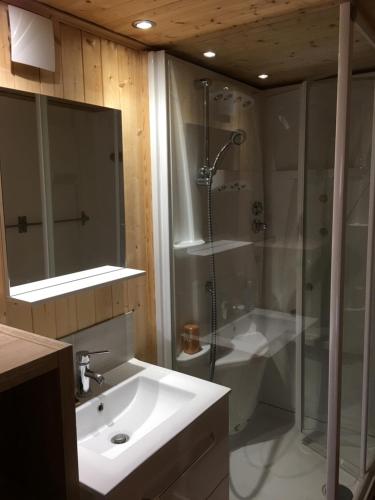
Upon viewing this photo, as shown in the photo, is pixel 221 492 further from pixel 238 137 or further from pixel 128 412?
pixel 238 137

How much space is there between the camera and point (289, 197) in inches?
99.6

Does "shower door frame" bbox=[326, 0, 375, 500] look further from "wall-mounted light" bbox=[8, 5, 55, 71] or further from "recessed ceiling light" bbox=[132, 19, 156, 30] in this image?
"wall-mounted light" bbox=[8, 5, 55, 71]

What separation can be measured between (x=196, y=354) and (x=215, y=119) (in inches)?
48.0

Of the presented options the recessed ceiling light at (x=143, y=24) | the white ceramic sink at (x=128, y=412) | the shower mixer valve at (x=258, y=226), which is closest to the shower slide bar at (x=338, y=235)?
the white ceramic sink at (x=128, y=412)

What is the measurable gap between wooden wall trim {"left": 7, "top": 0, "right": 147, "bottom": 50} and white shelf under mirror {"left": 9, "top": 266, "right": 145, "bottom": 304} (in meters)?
0.91

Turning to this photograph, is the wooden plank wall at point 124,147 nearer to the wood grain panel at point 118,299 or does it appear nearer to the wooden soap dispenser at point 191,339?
the wood grain panel at point 118,299

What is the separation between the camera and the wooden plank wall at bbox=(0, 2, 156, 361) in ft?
4.80

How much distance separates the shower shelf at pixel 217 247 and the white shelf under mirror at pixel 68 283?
47 centimetres

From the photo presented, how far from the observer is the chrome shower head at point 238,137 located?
234cm

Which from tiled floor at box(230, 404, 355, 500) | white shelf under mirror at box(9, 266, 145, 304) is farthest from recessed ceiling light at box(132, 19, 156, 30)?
tiled floor at box(230, 404, 355, 500)

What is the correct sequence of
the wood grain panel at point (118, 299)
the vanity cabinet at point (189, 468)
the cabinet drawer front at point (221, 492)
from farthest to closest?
the wood grain panel at point (118, 299), the cabinet drawer front at point (221, 492), the vanity cabinet at point (189, 468)

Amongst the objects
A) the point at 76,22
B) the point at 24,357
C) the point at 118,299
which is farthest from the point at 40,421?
the point at 76,22

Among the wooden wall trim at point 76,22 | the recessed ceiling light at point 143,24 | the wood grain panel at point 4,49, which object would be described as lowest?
the wood grain panel at point 4,49

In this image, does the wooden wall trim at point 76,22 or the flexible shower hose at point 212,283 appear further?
the flexible shower hose at point 212,283
